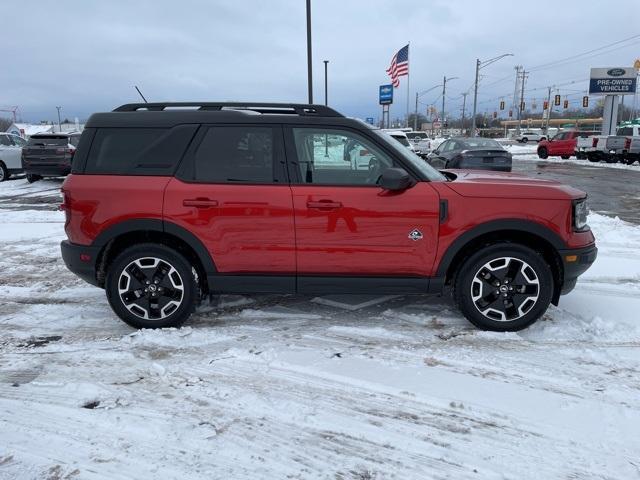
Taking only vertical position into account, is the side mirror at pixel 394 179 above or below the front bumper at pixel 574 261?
above

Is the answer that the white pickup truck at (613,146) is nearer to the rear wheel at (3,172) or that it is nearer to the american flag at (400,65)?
the american flag at (400,65)

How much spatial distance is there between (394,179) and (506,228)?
1.01 meters

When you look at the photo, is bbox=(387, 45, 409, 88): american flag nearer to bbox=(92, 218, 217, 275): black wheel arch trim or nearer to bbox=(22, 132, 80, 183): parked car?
bbox=(22, 132, 80, 183): parked car

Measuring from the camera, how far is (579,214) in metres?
4.16

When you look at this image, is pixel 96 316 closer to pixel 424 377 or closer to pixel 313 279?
pixel 313 279

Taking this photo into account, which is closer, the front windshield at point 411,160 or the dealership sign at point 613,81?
the front windshield at point 411,160

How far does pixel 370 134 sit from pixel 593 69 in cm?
4438

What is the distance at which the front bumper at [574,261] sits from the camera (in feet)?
13.4

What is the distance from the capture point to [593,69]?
40.6 meters

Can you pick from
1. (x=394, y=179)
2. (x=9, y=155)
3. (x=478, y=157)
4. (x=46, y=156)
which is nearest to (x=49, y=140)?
(x=46, y=156)

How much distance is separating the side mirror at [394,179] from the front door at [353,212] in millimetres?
80

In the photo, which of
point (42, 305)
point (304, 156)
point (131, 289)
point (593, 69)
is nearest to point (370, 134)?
point (304, 156)

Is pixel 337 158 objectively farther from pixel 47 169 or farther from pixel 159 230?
pixel 47 169

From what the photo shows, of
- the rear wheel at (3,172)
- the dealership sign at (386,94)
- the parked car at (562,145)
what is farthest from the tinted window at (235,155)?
the dealership sign at (386,94)
